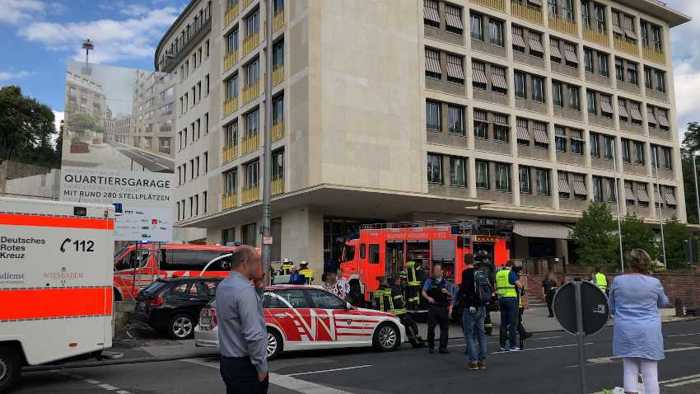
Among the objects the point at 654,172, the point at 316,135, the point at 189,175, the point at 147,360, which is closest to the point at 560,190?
the point at 654,172

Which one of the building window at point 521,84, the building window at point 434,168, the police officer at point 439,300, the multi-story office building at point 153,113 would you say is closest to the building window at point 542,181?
the building window at point 521,84

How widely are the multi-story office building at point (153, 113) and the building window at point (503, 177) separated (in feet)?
98.5

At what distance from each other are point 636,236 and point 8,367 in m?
33.1

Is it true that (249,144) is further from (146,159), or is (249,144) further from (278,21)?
(146,159)

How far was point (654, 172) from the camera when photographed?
44.6m

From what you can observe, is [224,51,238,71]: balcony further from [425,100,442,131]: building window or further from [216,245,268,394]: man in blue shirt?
[216,245,268,394]: man in blue shirt

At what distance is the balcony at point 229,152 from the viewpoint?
37156mm

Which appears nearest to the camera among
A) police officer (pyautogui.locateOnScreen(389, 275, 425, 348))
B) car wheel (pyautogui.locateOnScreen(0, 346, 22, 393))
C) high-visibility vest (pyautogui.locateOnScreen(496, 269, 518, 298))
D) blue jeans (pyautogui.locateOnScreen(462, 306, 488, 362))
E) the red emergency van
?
car wheel (pyautogui.locateOnScreen(0, 346, 22, 393))

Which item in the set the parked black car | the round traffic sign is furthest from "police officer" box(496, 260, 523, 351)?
the round traffic sign

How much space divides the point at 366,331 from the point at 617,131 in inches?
1365

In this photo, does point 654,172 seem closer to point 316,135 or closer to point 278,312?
point 316,135

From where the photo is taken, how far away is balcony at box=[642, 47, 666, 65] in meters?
45.7

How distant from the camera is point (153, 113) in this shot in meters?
59.3

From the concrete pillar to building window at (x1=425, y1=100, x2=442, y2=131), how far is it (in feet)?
25.1
